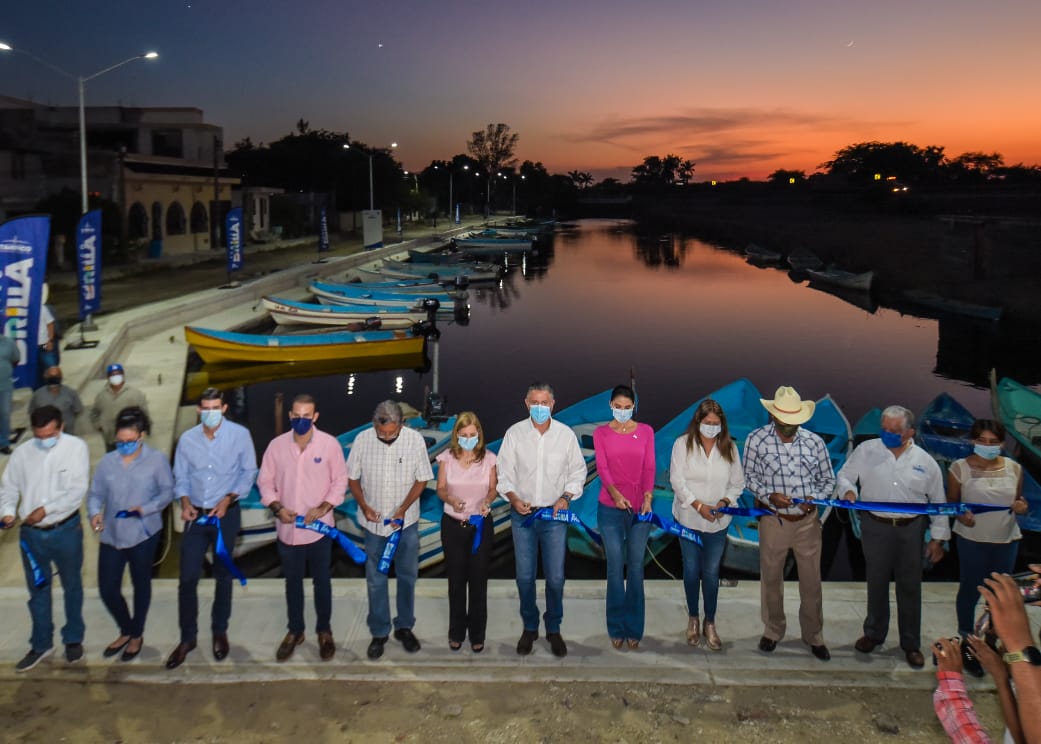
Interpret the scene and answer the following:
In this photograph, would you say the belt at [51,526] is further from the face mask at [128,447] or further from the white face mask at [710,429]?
the white face mask at [710,429]

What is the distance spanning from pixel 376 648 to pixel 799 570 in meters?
3.61

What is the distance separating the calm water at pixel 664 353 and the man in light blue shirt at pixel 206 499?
1422 cm

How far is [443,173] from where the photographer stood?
16388 centimetres

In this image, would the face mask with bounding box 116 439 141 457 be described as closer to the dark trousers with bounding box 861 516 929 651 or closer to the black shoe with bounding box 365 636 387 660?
the black shoe with bounding box 365 636 387 660

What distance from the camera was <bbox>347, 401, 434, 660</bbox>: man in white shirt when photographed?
21.8 feet

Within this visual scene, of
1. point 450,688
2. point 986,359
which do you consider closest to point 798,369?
point 986,359

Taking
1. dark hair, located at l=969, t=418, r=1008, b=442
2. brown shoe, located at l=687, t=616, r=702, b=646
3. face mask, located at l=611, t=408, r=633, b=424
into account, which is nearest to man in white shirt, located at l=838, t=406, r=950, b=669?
dark hair, located at l=969, t=418, r=1008, b=442

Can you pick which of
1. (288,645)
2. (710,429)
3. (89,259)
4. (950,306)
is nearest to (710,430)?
(710,429)

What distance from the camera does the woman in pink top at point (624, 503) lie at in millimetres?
6668

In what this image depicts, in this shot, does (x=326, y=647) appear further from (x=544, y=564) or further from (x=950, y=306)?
(x=950, y=306)

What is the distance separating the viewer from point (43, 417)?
6285 mm

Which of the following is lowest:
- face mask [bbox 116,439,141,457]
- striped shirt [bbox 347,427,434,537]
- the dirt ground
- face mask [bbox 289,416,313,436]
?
the dirt ground

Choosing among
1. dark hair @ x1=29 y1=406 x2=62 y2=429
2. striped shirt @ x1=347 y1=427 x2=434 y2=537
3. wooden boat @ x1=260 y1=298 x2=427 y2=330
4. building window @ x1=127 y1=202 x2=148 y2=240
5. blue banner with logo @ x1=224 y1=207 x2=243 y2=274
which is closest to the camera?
dark hair @ x1=29 y1=406 x2=62 y2=429

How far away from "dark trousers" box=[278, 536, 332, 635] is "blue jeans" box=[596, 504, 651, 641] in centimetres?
237
